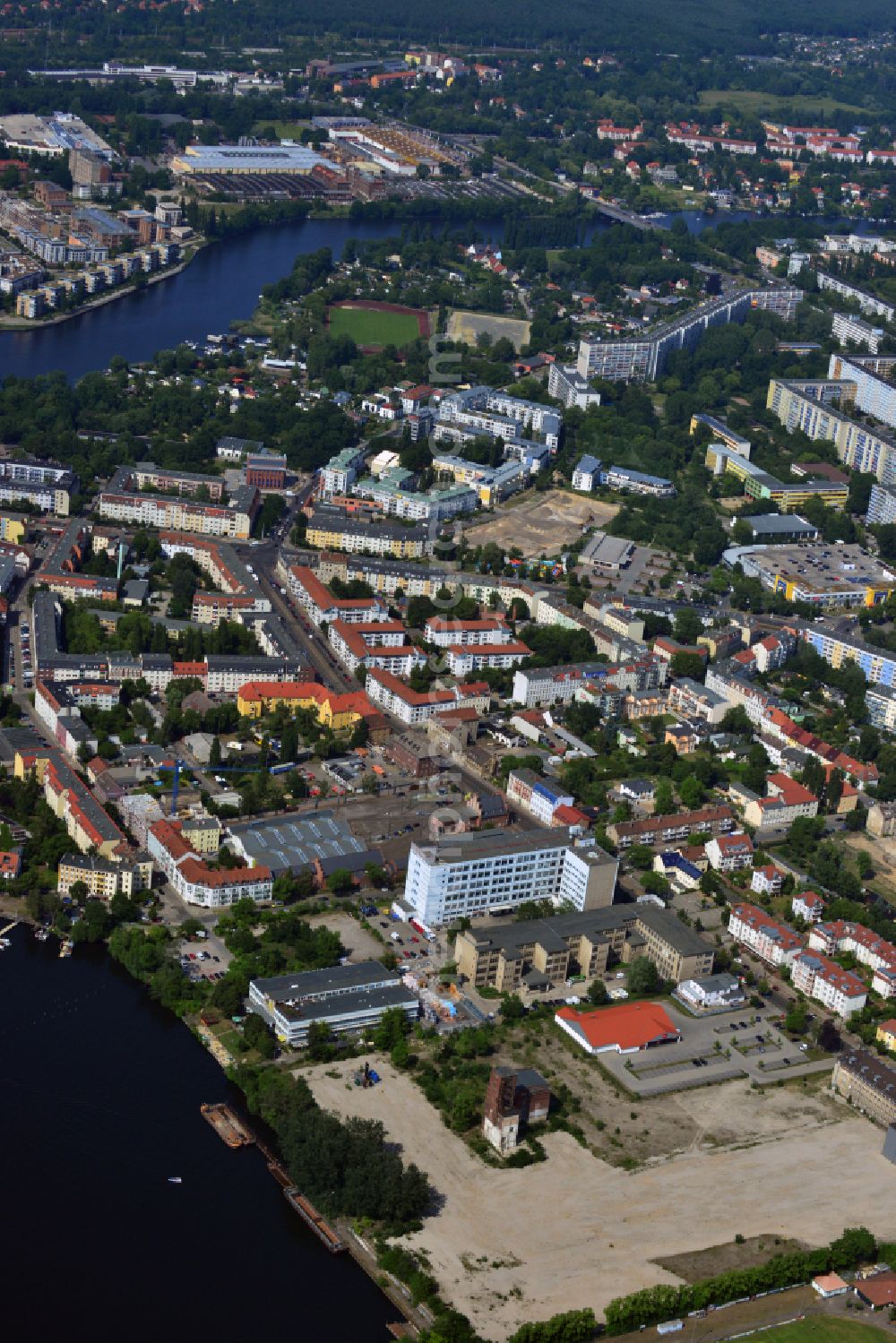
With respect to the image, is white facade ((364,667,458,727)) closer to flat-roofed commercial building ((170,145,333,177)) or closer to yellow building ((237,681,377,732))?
yellow building ((237,681,377,732))

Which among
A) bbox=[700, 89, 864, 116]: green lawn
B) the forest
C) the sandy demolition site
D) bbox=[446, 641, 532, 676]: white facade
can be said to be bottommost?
the sandy demolition site

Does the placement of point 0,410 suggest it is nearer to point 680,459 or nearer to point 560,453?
point 560,453

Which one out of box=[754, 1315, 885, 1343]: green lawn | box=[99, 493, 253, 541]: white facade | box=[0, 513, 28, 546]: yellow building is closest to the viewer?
box=[754, 1315, 885, 1343]: green lawn

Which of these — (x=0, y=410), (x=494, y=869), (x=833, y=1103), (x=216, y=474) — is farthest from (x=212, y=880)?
(x=0, y=410)

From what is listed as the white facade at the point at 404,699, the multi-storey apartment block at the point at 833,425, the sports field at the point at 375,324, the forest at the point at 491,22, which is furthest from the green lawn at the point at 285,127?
→ the white facade at the point at 404,699

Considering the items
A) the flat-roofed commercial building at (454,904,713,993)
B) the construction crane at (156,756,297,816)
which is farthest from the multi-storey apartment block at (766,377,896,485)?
the flat-roofed commercial building at (454,904,713,993)

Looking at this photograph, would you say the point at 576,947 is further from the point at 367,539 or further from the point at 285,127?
the point at 285,127

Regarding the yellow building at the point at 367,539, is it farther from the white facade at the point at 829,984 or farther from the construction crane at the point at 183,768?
the white facade at the point at 829,984
